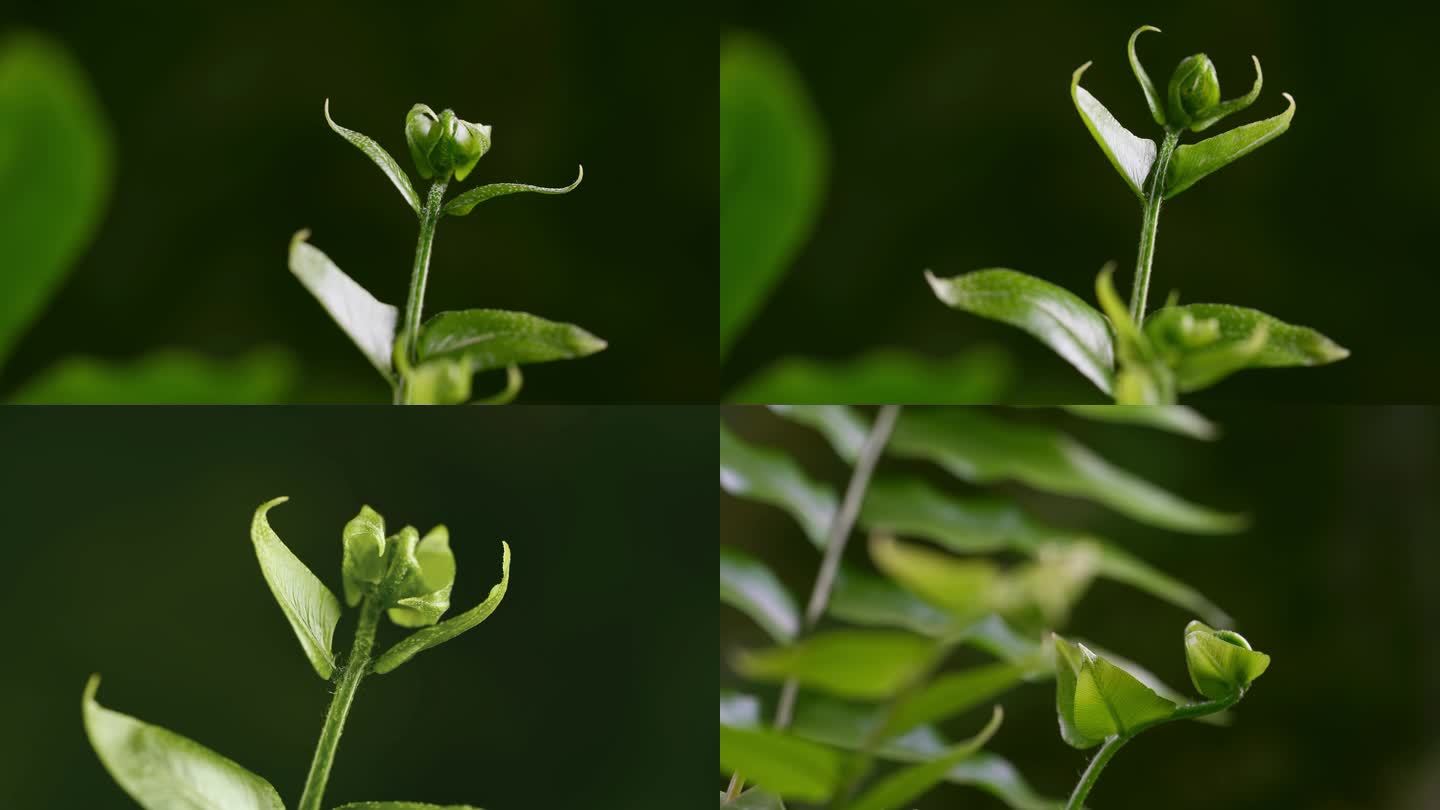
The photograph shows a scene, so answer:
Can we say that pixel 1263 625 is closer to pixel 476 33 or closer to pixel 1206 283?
pixel 1206 283

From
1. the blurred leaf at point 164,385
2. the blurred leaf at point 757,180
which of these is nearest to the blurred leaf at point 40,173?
the blurred leaf at point 164,385

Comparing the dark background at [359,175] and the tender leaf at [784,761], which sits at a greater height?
the dark background at [359,175]

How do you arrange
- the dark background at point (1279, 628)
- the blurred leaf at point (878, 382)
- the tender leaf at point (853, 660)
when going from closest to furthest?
1. the tender leaf at point (853, 660)
2. the blurred leaf at point (878, 382)
3. the dark background at point (1279, 628)

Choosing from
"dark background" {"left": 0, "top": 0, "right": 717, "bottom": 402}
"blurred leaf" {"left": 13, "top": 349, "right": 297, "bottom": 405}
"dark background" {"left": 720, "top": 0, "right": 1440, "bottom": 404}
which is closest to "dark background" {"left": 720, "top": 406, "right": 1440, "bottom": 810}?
"dark background" {"left": 720, "top": 0, "right": 1440, "bottom": 404}

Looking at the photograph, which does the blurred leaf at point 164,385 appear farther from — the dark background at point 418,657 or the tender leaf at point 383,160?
the tender leaf at point 383,160

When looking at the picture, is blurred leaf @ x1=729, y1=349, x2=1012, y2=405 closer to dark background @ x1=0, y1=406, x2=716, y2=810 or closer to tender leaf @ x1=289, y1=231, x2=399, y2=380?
dark background @ x1=0, y1=406, x2=716, y2=810

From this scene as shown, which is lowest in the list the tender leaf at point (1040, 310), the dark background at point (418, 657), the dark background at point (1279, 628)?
the dark background at point (1279, 628)

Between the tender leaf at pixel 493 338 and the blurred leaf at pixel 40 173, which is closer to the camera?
the tender leaf at pixel 493 338
